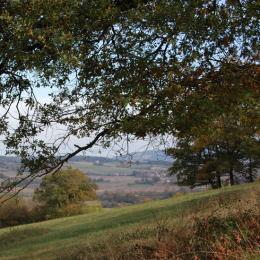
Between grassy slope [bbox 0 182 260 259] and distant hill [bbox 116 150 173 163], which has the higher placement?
distant hill [bbox 116 150 173 163]

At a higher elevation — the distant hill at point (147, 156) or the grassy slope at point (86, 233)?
the distant hill at point (147, 156)

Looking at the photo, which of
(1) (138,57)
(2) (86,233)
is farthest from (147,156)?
(2) (86,233)

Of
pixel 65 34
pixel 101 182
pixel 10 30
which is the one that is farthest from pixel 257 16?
pixel 101 182

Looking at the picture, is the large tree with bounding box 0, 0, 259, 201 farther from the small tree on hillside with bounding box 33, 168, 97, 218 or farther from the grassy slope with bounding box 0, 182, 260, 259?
the small tree on hillside with bounding box 33, 168, 97, 218

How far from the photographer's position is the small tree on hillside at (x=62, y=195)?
183ft

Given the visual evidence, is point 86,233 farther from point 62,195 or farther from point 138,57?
point 62,195

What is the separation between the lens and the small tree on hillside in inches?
2194

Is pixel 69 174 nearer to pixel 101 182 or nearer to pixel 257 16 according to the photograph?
pixel 257 16

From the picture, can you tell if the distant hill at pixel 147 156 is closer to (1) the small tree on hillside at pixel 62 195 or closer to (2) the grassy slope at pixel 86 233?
(2) the grassy slope at pixel 86 233

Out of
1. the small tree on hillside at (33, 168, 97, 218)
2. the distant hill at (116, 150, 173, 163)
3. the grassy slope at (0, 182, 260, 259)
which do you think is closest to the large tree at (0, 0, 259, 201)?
the distant hill at (116, 150, 173, 163)

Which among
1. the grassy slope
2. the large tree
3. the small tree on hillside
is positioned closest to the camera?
the large tree

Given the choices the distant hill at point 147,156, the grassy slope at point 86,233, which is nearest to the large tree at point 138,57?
the distant hill at point 147,156

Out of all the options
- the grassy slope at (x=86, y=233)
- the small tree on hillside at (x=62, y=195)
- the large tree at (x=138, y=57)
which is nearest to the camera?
the large tree at (x=138, y=57)

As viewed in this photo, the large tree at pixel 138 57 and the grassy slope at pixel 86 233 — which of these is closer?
the large tree at pixel 138 57
